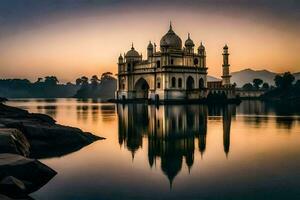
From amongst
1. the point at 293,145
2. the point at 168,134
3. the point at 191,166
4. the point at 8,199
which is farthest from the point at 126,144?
the point at 8,199

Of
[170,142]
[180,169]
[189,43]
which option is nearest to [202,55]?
[189,43]

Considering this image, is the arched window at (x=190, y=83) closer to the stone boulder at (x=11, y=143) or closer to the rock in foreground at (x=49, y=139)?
the rock in foreground at (x=49, y=139)

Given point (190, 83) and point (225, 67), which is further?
point (225, 67)

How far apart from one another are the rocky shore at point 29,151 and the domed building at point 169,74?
55670 mm

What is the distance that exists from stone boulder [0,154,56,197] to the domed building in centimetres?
6532

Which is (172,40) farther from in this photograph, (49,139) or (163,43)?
(49,139)

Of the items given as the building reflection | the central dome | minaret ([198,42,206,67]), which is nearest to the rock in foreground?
the building reflection

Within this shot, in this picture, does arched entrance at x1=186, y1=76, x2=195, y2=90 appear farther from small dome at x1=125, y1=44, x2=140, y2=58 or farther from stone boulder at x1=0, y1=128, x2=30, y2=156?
stone boulder at x1=0, y1=128, x2=30, y2=156

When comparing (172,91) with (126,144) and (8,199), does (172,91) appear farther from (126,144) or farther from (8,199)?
(8,199)

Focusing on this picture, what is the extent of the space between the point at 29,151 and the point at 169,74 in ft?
208

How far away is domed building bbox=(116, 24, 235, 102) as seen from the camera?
81.1 meters

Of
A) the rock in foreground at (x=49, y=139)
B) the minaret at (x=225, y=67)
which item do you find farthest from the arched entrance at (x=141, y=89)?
the rock in foreground at (x=49, y=139)

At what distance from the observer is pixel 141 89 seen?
94.1 metres

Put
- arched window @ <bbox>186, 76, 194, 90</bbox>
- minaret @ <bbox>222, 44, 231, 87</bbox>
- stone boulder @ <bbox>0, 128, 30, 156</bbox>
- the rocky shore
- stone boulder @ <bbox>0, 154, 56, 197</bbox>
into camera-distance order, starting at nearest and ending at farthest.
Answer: stone boulder @ <bbox>0, 154, 56, 197</bbox> < the rocky shore < stone boulder @ <bbox>0, 128, 30, 156</bbox> < arched window @ <bbox>186, 76, 194, 90</bbox> < minaret @ <bbox>222, 44, 231, 87</bbox>
